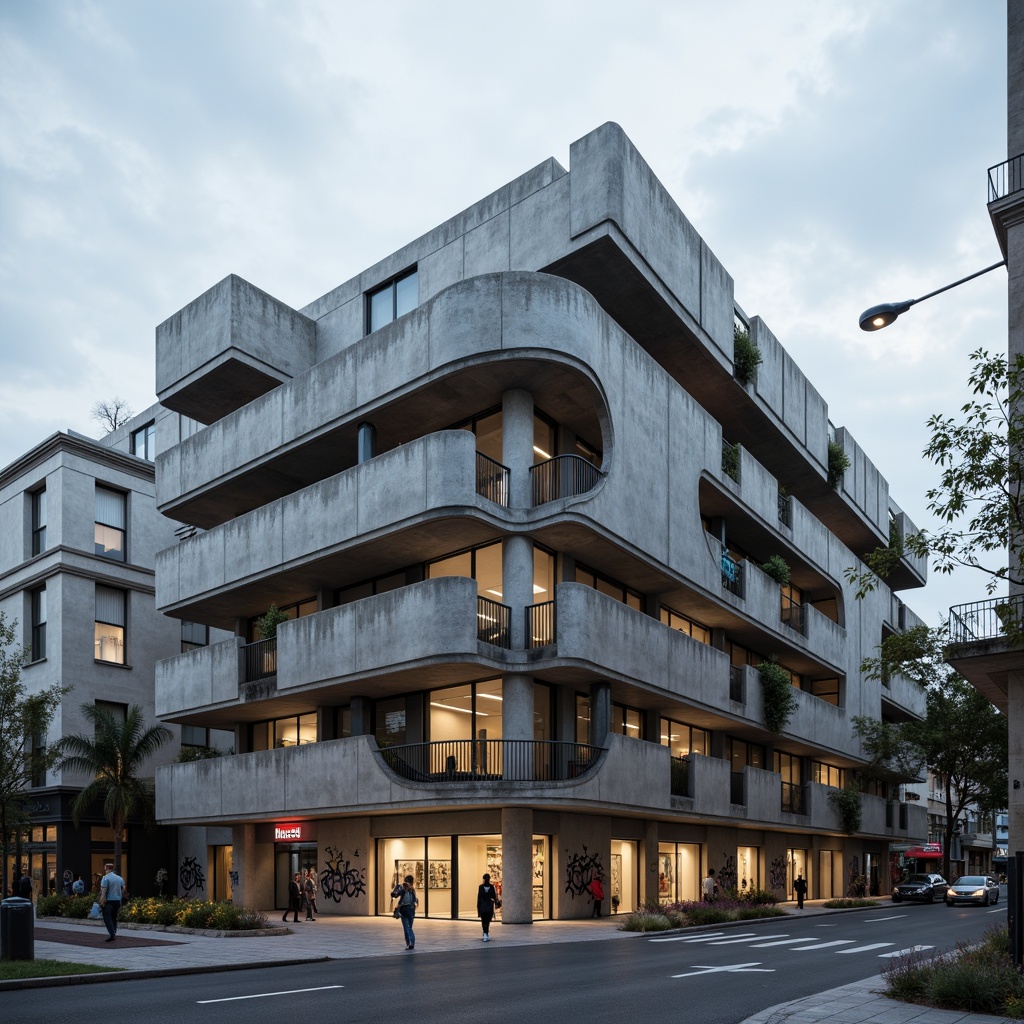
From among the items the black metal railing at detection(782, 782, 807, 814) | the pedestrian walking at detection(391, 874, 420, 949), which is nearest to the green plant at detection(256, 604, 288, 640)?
the pedestrian walking at detection(391, 874, 420, 949)

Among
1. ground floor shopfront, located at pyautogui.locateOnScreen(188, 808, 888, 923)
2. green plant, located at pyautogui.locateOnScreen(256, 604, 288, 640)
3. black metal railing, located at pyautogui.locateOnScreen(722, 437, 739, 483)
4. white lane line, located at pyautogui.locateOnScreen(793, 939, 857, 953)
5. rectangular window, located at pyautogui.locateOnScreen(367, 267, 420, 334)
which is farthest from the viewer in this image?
black metal railing, located at pyautogui.locateOnScreen(722, 437, 739, 483)


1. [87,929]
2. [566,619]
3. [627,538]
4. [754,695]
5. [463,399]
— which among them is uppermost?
[463,399]

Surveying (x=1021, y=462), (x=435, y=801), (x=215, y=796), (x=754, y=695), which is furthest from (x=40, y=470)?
(x=1021, y=462)

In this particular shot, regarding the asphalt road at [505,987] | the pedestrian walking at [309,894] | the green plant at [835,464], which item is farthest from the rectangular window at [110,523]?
the green plant at [835,464]

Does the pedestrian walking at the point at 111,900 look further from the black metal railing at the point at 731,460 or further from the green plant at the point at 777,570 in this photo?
the green plant at the point at 777,570

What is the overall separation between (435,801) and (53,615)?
21991 mm

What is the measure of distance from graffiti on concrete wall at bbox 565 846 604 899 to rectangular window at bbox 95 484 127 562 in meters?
23.9

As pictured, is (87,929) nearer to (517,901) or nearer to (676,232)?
(517,901)

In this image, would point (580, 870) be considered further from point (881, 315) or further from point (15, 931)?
point (881, 315)

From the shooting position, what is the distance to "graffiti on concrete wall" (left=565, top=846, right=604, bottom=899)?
3216 centimetres

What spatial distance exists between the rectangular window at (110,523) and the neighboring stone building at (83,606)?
0.14ft

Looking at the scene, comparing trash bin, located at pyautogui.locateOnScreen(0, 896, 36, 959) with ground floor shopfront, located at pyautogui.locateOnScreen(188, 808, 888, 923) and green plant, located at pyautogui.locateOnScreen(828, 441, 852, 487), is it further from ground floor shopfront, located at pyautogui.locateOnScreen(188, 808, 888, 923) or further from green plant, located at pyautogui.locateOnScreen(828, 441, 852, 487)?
green plant, located at pyautogui.locateOnScreen(828, 441, 852, 487)

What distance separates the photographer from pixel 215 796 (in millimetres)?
37094

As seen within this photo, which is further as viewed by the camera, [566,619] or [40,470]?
[40,470]
